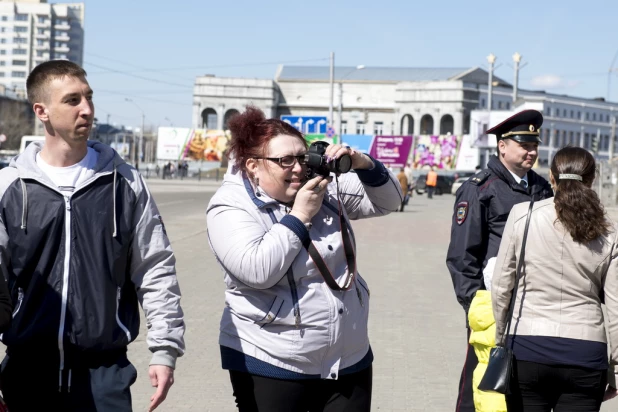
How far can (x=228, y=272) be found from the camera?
369 cm

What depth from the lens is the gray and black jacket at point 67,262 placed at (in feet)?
11.5

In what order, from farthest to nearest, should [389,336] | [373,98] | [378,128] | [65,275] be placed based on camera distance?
1. [373,98]
2. [378,128]
3. [389,336]
4. [65,275]

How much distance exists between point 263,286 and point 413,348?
18.3 ft

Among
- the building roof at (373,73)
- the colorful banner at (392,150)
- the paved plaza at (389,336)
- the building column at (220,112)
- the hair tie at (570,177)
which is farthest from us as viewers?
the building roof at (373,73)

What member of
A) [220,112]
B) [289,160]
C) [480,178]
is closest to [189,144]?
[220,112]

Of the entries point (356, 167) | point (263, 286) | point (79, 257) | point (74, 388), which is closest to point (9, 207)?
point (79, 257)

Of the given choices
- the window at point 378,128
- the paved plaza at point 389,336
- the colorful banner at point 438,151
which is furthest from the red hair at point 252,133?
the window at point 378,128

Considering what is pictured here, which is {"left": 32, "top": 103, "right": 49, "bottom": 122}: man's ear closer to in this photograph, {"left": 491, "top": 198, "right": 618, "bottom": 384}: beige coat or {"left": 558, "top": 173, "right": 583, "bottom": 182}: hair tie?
{"left": 491, "top": 198, "right": 618, "bottom": 384}: beige coat

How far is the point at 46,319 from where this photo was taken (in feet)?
11.4

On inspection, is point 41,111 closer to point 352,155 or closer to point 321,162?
point 321,162

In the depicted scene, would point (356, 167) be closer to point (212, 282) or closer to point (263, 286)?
point (263, 286)

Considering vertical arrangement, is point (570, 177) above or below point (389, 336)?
above

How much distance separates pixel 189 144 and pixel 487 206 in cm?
10253

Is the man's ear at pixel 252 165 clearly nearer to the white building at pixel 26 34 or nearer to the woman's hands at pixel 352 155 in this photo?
the woman's hands at pixel 352 155
